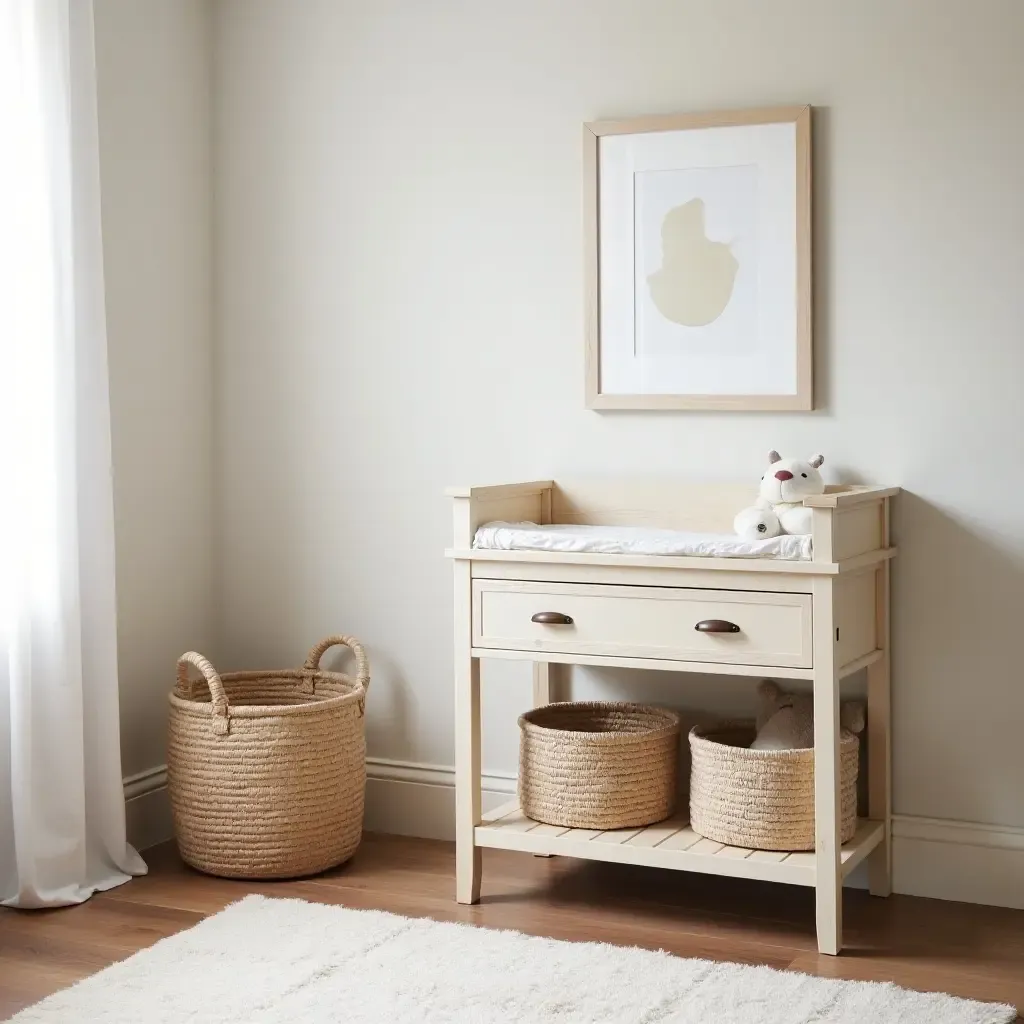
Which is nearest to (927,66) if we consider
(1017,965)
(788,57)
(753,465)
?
(788,57)

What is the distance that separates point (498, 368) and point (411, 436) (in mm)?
272

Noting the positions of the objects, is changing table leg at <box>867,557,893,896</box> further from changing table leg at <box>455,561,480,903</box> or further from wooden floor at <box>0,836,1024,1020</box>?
changing table leg at <box>455,561,480,903</box>

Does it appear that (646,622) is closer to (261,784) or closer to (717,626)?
(717,626)

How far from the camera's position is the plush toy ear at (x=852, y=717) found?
2785mm

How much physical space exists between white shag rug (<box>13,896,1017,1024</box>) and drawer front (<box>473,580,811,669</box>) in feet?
1.77

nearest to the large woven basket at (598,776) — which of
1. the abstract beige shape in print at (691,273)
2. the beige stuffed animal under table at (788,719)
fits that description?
the beige stuffed animal under table at (788,719)

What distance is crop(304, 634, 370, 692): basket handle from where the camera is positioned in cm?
317

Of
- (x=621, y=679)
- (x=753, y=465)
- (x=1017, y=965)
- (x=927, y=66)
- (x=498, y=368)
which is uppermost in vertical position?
(x=927, y=66)

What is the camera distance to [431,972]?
7.91ft

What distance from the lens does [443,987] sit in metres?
2.35

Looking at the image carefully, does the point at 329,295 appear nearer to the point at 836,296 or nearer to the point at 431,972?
the point at 836,296

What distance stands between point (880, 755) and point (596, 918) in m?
0.66

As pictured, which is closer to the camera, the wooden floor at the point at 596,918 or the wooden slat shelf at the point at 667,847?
the wooden floor at the point at 596,918

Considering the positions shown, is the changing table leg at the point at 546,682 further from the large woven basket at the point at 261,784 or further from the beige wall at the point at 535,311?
the large woven basket at the point at 261,784
